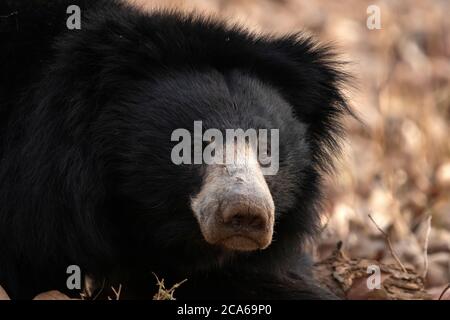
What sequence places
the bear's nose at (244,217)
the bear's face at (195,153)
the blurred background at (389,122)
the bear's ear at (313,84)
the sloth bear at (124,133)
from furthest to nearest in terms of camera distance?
1. the blurred background at (389,122)
2. the bear's ear at (313,84)
3. the sloth bear at (124,133)
4. the bear's face at (195,153)
5. the bear's nose at (244,217)

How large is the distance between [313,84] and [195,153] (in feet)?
2.95

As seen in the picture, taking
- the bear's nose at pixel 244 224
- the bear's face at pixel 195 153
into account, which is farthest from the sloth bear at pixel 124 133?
the bear's nose at pixel 244 224

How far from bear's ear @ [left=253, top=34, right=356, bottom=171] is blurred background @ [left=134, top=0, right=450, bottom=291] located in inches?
20.9

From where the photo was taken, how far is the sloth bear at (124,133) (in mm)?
4285

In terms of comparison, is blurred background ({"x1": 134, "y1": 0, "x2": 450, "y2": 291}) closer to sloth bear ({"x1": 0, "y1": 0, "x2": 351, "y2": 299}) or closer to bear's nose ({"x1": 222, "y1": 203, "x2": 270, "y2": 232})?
sloth bear ({"x1": 0, "y1": 0, "x2": 351, "y2": 299})

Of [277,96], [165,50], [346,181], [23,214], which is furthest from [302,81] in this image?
[346,181]

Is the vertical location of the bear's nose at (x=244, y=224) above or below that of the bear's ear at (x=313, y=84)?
below

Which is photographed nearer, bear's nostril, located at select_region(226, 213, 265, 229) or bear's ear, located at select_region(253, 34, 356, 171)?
bear's nostril, located at select_region(226, 213, 265, 229)

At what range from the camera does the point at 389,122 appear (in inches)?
328

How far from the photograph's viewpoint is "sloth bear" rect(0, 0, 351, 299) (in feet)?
14.1

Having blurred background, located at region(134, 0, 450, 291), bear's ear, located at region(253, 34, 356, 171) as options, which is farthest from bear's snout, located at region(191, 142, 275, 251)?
blurred background, located at region(134, 0, 450, 291)

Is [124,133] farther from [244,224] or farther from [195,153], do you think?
[244,224]

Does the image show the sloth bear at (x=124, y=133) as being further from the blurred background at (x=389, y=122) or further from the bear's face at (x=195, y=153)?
the blurred background at (x=389, y=122)

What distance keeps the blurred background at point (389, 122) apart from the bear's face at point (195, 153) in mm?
1050
